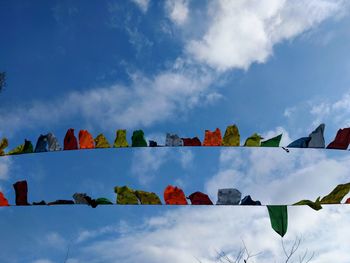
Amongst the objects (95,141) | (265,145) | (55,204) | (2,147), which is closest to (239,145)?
(265,145)

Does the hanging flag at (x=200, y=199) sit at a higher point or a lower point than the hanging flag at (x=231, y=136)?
lower

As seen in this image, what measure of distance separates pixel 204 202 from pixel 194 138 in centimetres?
148

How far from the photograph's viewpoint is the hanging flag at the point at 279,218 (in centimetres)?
871

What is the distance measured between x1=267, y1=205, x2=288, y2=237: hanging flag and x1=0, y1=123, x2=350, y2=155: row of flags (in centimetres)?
142

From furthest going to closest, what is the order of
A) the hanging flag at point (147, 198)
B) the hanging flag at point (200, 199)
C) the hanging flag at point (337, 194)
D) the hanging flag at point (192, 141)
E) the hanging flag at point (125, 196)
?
the hanging flag at point (192, 141) < the hanging flag at point (125, 196) < the hanging flag at point (147, 198) < the hanging flag at point (200, 199) < the hanging flag at point (337, 194)

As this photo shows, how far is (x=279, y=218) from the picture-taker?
8.74 metres

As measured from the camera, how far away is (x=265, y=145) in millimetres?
9680

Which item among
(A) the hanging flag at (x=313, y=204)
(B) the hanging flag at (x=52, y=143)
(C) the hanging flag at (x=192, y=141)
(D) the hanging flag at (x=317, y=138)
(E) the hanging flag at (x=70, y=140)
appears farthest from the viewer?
(B) the hanging flag at (x=52, y=143)

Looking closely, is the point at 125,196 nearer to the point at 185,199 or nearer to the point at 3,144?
the point at 185,199

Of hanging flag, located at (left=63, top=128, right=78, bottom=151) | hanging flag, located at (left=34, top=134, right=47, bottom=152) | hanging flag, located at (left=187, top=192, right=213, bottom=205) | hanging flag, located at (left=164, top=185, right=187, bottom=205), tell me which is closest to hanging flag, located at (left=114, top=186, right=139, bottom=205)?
hanging flag, located at (left=164, top=185, right=187, bottom=205)

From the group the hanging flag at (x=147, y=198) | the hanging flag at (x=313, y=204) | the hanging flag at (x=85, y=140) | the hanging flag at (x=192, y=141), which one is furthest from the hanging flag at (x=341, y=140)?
the hanging flag at (x=85, y=140)

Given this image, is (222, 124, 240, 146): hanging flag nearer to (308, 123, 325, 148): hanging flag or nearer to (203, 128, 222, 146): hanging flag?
(203, 128, 222, 146): hanging flag

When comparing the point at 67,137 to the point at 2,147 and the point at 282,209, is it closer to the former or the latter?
the point at 2,147

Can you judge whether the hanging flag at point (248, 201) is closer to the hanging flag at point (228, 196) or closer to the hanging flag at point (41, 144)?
the hanging flag at point (228, 196)
